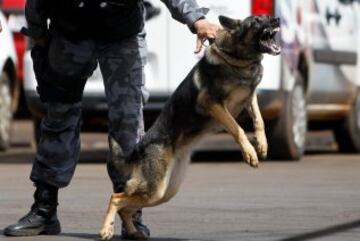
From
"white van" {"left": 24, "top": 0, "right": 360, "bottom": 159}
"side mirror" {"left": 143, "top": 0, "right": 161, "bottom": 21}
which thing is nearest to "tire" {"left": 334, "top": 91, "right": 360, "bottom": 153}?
"white van" {"left": 24, "top": 0, "right": 360, "bottom": 159}

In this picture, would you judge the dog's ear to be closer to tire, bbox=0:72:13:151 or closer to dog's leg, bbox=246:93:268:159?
dog's leg, bbox=246:93:268:159

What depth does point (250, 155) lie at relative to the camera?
23.9ft

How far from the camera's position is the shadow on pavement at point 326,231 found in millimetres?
7754

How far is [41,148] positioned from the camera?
7.93 meters

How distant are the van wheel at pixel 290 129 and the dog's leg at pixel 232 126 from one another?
20.2ft

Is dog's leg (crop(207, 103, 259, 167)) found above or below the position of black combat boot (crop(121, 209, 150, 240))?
above

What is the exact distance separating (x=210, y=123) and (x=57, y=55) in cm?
98

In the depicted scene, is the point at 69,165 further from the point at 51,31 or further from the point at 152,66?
the point at 152,66

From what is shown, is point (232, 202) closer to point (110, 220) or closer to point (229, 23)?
point (110, 220)

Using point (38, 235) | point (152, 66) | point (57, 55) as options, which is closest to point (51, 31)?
point (57, 55)

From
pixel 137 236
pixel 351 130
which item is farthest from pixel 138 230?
pixel 351 130

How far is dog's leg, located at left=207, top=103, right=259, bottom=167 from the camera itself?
287 inches

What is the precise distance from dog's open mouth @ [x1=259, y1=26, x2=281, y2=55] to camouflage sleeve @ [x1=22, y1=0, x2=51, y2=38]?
124 centimetres

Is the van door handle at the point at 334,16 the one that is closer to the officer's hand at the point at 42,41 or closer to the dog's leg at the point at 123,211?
the officer's hand at the point at 42,41
